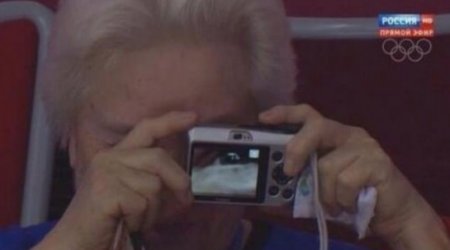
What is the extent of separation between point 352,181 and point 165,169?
21 cm

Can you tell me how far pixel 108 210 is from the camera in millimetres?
1063

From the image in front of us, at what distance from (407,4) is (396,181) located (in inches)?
28.8

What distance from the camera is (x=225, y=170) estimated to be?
1.06 meters

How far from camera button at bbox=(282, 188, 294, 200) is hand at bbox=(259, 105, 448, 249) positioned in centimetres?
2

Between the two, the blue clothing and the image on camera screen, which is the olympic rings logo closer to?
the blue clothing

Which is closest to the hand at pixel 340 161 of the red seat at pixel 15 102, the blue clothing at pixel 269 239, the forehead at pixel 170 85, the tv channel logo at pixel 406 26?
the forehead at pixel 170 85

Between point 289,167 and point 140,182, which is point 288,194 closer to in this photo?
point 289,167

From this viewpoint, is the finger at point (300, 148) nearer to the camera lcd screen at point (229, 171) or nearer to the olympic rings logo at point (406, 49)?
the camera lcd screen at point (229, 171)

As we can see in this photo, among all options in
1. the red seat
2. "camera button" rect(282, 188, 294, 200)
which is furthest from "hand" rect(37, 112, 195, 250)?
the red seat

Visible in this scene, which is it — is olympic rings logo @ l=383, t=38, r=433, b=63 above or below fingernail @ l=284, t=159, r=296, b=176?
above

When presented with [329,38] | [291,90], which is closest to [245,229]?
[291,90]

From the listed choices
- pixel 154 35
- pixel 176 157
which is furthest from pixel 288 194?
pixel 154 35

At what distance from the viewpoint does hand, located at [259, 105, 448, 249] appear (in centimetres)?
106

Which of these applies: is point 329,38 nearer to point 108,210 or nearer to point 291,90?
point 291,90
